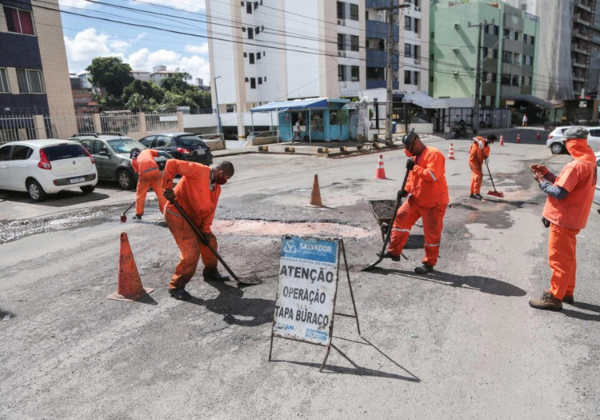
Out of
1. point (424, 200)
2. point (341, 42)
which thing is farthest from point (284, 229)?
point (341, 42)

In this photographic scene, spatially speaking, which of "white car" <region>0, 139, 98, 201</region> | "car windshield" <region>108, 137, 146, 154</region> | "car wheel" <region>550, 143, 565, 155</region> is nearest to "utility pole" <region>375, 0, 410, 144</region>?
"car wheel" <region>550, 143, 565, 155</region>

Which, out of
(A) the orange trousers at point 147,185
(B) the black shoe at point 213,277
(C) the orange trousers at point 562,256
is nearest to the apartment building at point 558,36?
(A) the orange trousers at point 147,185

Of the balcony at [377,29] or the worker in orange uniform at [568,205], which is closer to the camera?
the worker in orange uniform at [568,205]

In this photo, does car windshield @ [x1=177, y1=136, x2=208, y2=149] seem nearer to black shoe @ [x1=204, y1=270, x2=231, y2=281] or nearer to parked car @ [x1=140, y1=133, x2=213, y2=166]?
parked car @ [x1=140, y1=133, x2=213, y2=166]

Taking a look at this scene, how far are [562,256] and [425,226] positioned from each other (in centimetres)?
168

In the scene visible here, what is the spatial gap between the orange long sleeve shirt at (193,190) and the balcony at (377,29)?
45045 mm

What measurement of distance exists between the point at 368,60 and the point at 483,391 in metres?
45.9

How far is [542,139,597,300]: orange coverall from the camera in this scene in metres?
4.42

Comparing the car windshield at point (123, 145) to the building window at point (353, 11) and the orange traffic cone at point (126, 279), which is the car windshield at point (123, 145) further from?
the building window at point (353, 11)

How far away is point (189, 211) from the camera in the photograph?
526 cm

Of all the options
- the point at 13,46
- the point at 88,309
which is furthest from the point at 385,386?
the point at 13,46

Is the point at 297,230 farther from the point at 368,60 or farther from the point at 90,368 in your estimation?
the point at 368,60

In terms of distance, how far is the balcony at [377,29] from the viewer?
4566 centimetres

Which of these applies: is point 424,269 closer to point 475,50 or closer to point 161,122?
point 161,122
